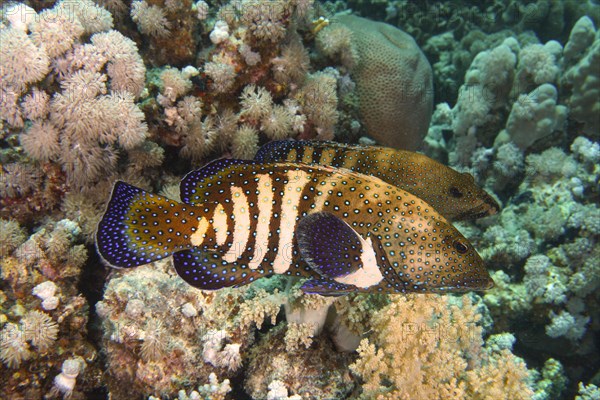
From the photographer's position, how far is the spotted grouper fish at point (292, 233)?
9.63ft

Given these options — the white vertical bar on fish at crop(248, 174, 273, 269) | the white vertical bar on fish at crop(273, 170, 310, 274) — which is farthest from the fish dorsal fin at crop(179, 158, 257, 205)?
the white vertical bar on fish at crop(273, 170, 310, 274)

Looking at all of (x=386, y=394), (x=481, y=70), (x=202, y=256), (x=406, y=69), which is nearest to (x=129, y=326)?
(x=202, y=256)

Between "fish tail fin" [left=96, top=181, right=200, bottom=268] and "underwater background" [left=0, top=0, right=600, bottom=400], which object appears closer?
"fish tail fin" [left=96, top=181, right=200, bottom=268]

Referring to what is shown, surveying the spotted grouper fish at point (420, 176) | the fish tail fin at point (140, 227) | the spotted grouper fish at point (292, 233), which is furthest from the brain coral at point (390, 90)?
the fish tail fin at point (140, 227)

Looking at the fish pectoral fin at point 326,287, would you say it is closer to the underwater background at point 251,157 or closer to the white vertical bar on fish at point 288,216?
the white vertical bar on fish at point 288,216

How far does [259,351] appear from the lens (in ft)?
12.7

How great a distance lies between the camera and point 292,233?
3.10 metres

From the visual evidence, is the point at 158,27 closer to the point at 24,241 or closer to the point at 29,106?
the point at 29,106

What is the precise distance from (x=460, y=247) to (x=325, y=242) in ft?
3.25

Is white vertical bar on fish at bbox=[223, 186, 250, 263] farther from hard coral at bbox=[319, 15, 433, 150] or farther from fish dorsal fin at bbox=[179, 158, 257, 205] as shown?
hard coral at bbox=[319, 15, 433, 150]

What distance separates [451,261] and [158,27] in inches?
170

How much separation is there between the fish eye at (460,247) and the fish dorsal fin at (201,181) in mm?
1734

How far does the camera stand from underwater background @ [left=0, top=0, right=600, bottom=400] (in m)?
3.64

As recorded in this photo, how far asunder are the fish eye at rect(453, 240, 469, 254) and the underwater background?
2.99ft
